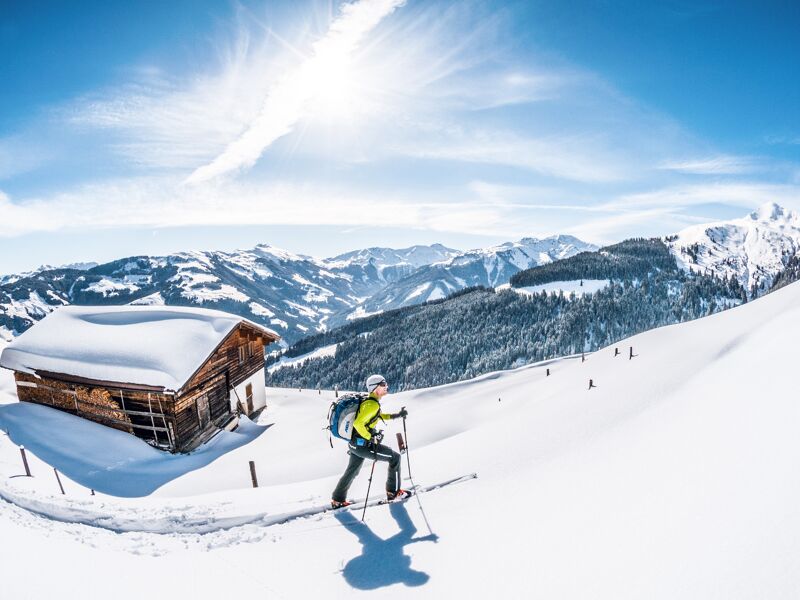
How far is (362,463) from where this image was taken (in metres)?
6.35

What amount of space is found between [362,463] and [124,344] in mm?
18040

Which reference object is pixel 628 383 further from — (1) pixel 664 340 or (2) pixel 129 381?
→ (2) pixel 129 381

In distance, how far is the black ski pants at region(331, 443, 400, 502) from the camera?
6.39 metres

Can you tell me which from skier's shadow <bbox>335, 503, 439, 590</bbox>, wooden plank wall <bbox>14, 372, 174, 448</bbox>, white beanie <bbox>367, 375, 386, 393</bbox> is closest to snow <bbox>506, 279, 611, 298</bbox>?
wooden plank wall <bbox>14, 372, 174, 448</bbox>

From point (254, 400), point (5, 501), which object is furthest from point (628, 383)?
point (254, 400)

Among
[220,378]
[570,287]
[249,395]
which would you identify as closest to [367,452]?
[220,378]

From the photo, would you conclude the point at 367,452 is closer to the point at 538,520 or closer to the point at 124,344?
the point at 538,520

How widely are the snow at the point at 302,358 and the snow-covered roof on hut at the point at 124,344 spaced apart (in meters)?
118

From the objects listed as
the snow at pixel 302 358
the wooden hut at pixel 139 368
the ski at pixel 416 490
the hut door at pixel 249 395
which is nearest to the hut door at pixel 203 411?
the wooden hut at pixel 139 368

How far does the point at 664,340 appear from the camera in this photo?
1373cm

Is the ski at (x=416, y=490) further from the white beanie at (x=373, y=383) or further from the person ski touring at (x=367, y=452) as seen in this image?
the white beanie at (x=373, y=383)

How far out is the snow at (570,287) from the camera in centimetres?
15831

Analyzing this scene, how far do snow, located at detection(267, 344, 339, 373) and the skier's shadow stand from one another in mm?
135357

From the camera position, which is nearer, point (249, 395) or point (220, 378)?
point (220, 378)
